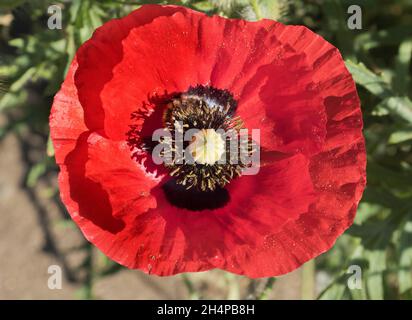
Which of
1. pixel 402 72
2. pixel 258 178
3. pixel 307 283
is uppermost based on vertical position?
pixel 402 72

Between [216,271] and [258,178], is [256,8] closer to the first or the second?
[258,178]

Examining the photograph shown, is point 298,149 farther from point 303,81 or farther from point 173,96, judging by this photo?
point 173,96

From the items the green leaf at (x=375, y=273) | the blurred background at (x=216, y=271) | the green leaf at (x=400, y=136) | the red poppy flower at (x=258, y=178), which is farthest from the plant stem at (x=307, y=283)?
the red poppy flower at (x=258, y=178)

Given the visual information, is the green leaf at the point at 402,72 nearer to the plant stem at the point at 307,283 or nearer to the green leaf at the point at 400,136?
the green leaf at the point at 400,136

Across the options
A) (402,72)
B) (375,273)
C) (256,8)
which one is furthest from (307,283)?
(256,8)

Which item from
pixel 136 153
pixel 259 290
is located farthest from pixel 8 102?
pixel 259 290

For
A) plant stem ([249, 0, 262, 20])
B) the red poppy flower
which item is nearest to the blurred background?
plant stem ([249, 0, 262, 20])
